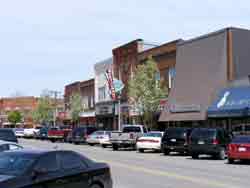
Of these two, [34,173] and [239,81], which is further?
[239,81]

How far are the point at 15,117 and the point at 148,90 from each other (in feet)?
297

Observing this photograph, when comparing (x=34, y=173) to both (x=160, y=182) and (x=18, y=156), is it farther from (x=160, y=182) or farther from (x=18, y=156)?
(x=160, y=182)

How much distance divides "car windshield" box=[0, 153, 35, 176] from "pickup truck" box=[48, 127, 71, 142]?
4415 centimetres

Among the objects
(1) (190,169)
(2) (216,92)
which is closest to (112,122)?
(2) (216,92)

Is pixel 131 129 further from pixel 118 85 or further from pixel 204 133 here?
pixel 118 85

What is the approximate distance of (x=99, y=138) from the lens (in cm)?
4400

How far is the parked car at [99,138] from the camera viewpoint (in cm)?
4291

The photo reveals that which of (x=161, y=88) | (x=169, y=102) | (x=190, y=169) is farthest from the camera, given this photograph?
(x=161, y=88)

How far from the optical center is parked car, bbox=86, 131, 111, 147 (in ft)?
141

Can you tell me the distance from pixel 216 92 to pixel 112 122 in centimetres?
2681

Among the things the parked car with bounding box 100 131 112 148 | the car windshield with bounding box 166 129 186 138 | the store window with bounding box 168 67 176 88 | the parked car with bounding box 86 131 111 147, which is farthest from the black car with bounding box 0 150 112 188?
the store window with bounding box 168 67 176 88

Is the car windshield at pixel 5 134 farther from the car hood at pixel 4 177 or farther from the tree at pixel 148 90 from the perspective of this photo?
the car hood at pixel 4 177

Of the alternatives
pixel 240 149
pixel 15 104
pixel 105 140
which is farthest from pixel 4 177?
pixel 15 104

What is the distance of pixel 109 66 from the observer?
64875 mm
